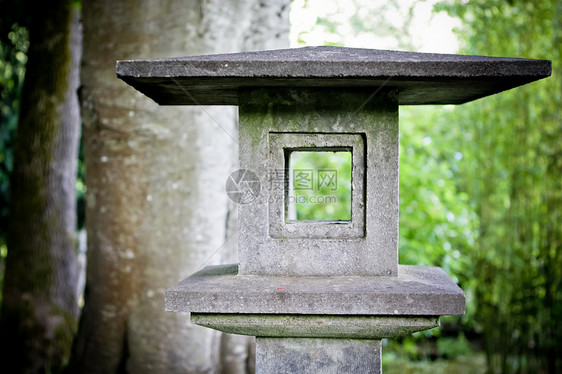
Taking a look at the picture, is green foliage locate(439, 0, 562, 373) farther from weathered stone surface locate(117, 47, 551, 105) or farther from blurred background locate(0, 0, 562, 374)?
weathered stone surface locate(117, 47, 551, 105)

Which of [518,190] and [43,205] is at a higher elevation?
[518,190]

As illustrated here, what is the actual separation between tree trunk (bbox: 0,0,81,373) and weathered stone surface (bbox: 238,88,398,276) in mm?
4270

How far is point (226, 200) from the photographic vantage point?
149 inches

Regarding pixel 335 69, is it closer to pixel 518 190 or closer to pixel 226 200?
pixel 226 200

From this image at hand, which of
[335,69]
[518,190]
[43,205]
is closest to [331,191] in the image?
[518,190]

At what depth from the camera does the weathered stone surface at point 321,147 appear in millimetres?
2195

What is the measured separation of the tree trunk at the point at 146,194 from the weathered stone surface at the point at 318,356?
4.44 ft

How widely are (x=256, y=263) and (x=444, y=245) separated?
357 centimetres

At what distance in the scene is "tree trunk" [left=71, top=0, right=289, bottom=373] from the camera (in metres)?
3.59

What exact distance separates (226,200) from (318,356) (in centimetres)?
171

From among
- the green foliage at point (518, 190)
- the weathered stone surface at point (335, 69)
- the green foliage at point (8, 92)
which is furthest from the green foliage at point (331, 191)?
the green foliage at point (8, 92)
